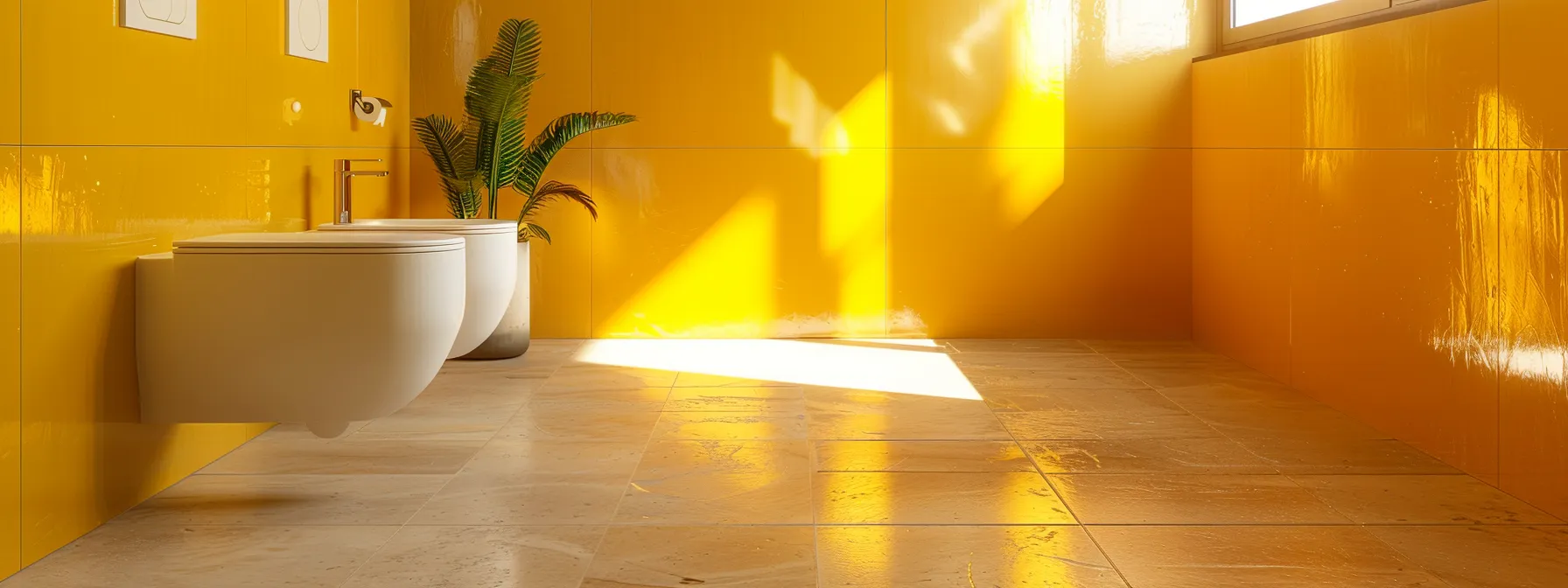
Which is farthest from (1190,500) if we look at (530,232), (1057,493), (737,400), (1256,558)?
(530,232)

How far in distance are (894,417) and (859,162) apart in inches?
65.9

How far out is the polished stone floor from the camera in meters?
1.98

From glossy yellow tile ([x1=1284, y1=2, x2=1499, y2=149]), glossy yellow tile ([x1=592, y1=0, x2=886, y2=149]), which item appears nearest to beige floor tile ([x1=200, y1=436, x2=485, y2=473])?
glossy yellow tile ([x1=592, y1=0, x2=886, y2=149])

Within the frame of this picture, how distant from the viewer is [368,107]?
3.62m

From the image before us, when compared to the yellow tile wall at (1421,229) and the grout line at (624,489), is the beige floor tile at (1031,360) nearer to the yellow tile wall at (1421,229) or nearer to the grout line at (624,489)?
the yellow tile wall at (1421,229)

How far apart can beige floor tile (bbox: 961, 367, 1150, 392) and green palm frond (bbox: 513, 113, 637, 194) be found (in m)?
1.45

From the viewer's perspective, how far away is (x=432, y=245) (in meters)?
2.29

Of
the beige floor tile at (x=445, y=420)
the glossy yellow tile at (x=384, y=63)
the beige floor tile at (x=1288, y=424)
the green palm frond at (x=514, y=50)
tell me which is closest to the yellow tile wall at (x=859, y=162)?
the glossy yellow tile at (x=384, y=63)

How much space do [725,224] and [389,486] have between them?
238cm

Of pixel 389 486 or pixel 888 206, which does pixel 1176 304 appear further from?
pixel 389 486

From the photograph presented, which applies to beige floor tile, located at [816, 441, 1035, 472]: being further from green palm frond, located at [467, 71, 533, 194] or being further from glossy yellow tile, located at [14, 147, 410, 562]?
green palm frond, located at [467, 71, 533, 194]

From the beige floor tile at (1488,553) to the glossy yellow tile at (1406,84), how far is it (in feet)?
2.69

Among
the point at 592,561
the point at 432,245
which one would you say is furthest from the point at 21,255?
the point at 592,561

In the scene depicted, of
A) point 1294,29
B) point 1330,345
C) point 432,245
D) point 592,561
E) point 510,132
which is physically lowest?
point 592,561
